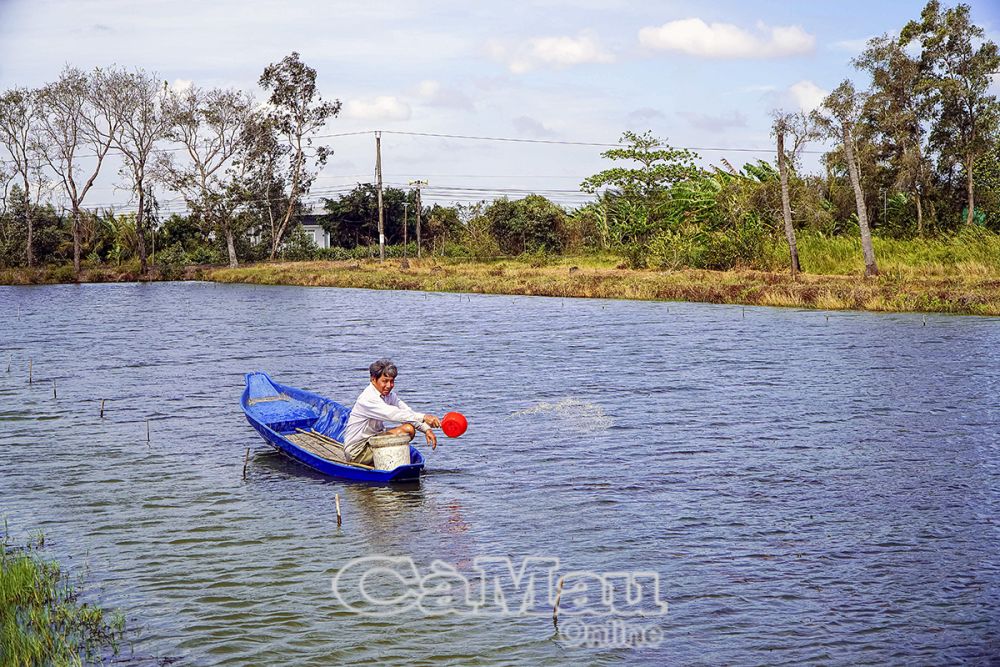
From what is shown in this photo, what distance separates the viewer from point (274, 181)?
272ft

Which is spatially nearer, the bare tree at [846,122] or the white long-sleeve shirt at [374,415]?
the white long-sleeve shirt at [374,415]

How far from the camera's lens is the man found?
44.7ft

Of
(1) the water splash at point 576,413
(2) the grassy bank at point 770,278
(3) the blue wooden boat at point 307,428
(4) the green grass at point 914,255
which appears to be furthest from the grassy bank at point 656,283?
(3) the blue wooden boat at point 307,428

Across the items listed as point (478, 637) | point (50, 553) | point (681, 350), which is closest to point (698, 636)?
point (478, 637)

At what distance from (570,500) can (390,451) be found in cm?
245

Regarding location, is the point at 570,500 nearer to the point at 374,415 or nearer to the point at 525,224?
the point at 374,415

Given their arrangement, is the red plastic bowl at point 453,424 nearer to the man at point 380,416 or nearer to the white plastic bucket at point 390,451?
the man at point 380,416

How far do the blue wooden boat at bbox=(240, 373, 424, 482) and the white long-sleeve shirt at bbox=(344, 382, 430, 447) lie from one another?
1.55 ft

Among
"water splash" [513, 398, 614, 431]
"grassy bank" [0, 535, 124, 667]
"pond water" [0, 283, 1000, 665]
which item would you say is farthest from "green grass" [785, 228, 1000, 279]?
"grassy bank" [0, 535, 124, 667]

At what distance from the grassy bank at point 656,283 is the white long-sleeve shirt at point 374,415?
89.5ft

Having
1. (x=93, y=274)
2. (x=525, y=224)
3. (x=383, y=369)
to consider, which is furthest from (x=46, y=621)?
(x=93, y=274)

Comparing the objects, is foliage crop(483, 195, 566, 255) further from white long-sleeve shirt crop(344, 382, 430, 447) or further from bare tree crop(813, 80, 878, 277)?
white long-sleeve shirt crop(344, 382, 430, 447)

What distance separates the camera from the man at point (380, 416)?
44.7 feet

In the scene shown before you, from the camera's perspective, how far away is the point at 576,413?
20016mm
